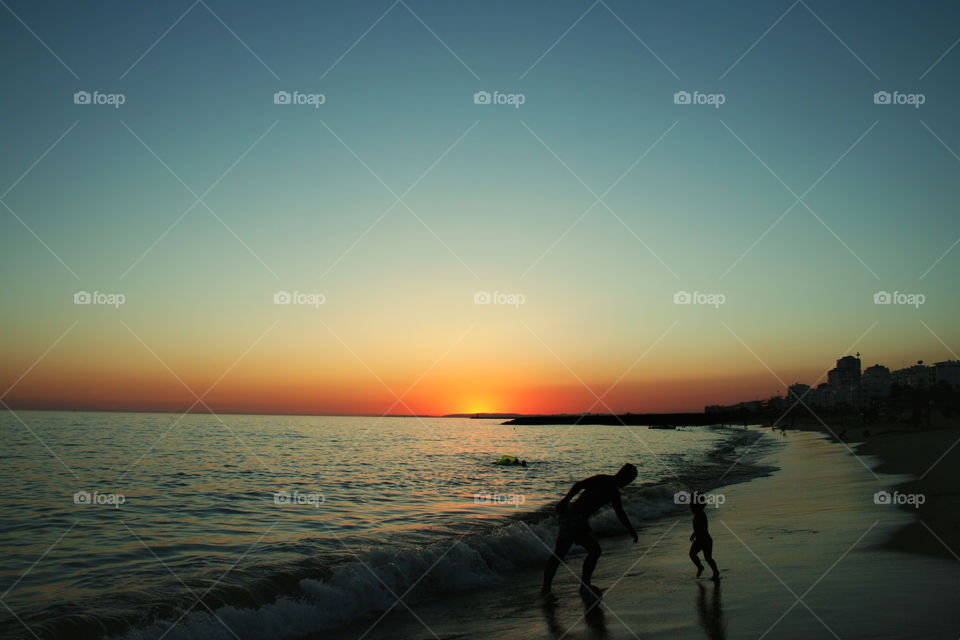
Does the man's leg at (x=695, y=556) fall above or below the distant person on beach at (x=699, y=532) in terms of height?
below

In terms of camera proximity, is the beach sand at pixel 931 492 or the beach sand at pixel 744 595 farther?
the beach sand at pixel 931 492

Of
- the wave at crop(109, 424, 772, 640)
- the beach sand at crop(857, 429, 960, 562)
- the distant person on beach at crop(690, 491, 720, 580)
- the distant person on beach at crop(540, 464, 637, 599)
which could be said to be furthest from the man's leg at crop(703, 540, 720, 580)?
the wave at crop(109, 424, 772, 640)

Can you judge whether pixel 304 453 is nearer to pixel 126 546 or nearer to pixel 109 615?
pixel 126 546

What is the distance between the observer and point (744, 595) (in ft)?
30.1

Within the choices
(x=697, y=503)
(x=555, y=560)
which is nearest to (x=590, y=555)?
(x=555, y=560)

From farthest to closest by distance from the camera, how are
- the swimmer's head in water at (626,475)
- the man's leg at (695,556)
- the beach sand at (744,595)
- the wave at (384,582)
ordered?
1. the man's leg at (695,556)
2. the swimmer's head in water at (626,475)
3. the wave at (384,582)
4. the beach sand at (744,595)

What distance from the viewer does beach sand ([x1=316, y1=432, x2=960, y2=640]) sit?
7621mm

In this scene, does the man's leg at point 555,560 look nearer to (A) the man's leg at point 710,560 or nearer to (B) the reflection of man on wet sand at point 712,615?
(B) the reflection of man on wet sand at point 712,615

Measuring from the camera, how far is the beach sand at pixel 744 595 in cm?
762

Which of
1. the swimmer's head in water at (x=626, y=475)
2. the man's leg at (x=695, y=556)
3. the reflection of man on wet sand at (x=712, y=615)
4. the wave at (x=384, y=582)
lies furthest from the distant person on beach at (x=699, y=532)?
the wave at (x=384, y=582)

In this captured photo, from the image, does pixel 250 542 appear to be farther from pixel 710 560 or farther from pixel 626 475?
pixel 710 560

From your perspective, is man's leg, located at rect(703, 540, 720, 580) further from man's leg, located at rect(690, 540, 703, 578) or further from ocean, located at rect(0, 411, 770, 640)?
ocean, located at rect(0, 411, 770, 640)

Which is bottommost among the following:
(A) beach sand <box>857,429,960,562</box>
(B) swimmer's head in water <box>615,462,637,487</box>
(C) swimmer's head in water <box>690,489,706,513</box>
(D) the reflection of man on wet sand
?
(A) beach sand <box>857,429,960,562</box>

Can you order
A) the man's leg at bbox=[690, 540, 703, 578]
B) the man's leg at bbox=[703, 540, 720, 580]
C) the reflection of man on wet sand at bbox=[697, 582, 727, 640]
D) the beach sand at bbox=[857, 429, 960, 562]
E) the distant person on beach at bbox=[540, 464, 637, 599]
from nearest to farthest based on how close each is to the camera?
1. the reflection of man on wet sand at bbox=[697, 582, 727, 640]
2. the distant person on beach at bbox=[540, 464, 637, 599]
3. the man's leg at bbox=[703, 540, 720, 580]
4. the man's leg at bbox=[690, 540, 703, 578]
5. the beach sand at bbox=[857, 429, 960, 562]
